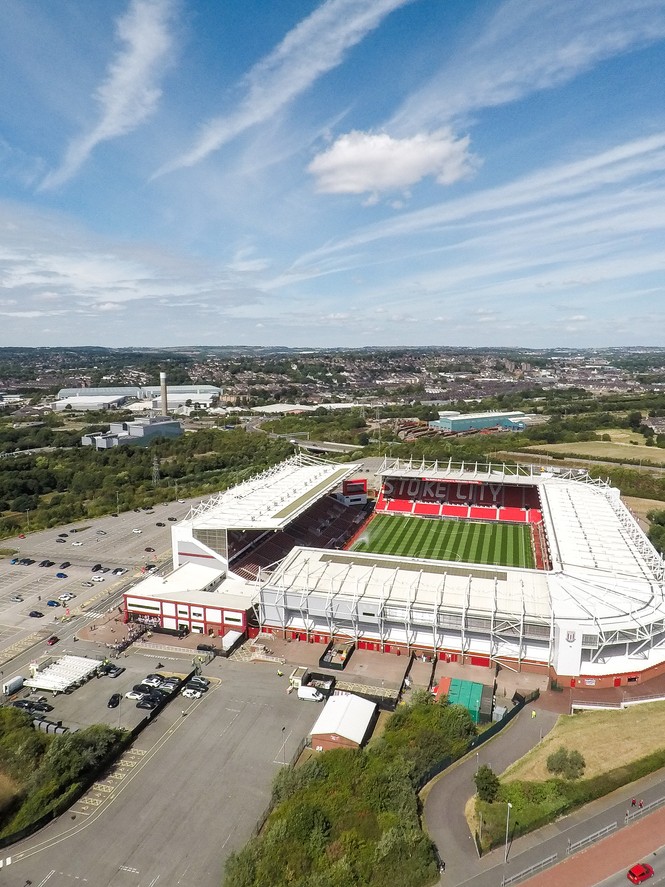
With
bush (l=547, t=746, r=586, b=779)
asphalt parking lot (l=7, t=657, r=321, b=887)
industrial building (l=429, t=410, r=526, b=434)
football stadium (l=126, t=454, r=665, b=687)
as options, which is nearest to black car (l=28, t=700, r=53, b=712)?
asphalt parking lot (l=7, t=657, r=321, b=887)

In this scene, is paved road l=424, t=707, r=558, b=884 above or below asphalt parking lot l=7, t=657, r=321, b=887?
above

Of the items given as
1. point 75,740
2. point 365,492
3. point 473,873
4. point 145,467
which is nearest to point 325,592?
point 75,740

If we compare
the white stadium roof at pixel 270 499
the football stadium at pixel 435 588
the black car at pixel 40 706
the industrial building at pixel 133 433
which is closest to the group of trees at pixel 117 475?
the industrial building at pixel 133 433

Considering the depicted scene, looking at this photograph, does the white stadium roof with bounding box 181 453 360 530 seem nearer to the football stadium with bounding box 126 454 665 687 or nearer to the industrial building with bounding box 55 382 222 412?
the football stadium with bounding box 126 454 665 687

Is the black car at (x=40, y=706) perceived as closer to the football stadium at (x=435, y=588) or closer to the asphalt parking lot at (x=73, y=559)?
the asphalt parking lot at (x=73, y=559)

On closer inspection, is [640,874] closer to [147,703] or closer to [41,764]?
[147,703]
